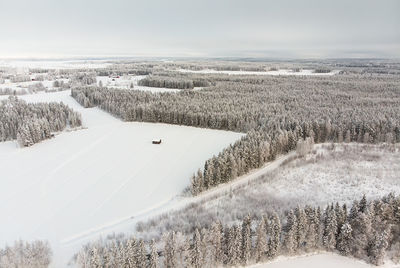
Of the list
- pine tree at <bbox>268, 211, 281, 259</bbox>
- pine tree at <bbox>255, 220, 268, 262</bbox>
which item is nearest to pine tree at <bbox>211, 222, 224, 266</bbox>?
pine tree at <bbox>255, 220, 268, 262</bbox>

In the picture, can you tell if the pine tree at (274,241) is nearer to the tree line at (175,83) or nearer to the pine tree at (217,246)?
the pine tree at (217,246)

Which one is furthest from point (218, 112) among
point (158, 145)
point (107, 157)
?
point (107, 157)

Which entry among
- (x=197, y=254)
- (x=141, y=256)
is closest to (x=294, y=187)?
→ (x=197, y=254)

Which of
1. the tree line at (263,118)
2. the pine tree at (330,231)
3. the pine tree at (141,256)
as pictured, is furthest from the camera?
the tree line at (263,118)

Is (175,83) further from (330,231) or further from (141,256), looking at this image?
(141,256)

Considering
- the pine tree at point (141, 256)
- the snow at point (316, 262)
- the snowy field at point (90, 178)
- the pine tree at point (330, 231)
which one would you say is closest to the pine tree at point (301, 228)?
the snow at point (316, 262)

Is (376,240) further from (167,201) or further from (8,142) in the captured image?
(8,142)

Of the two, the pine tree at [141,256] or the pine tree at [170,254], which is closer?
the pine tree at [141,256]
